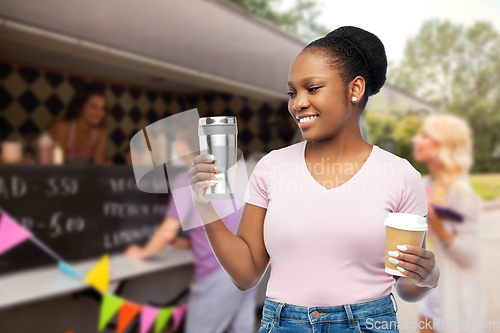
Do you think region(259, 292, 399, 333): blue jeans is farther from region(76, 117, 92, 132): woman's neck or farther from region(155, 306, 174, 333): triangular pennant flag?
region(76, 117, 92, 132): woman's neck

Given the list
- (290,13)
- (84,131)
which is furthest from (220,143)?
(290,13)

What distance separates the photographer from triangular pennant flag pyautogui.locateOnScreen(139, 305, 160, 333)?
6.95 ft

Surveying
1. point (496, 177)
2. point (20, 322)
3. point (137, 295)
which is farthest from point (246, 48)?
point (496, 177)

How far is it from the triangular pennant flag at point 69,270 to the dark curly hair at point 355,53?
1581mm

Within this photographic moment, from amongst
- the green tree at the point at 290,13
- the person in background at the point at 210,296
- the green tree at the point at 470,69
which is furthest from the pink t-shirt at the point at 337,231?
the green tree at the point at 470,69

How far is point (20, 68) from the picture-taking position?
9.81ft

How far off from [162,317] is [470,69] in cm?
998

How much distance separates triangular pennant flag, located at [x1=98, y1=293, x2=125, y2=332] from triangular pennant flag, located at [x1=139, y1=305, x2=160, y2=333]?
0.58ft

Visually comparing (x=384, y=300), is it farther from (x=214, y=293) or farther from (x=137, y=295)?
(x=137, y=295)

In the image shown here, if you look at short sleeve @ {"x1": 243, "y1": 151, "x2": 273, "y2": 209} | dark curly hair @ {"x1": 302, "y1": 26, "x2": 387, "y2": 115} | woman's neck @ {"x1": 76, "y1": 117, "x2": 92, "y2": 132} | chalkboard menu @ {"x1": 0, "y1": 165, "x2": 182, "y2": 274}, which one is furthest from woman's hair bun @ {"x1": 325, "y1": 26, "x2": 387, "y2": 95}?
woman's neck @ {"x1": 76, "y1": 117, "x2": 92, "y2": 132}

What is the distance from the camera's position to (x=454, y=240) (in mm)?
1988

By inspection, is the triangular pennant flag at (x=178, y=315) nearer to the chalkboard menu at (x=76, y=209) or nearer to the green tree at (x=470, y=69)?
the chalkboard menu at (x=76, y=209)

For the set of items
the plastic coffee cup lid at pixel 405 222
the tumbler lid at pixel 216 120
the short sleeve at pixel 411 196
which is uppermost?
the tumbler lid at pixel 216 120

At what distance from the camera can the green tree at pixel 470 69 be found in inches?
362
